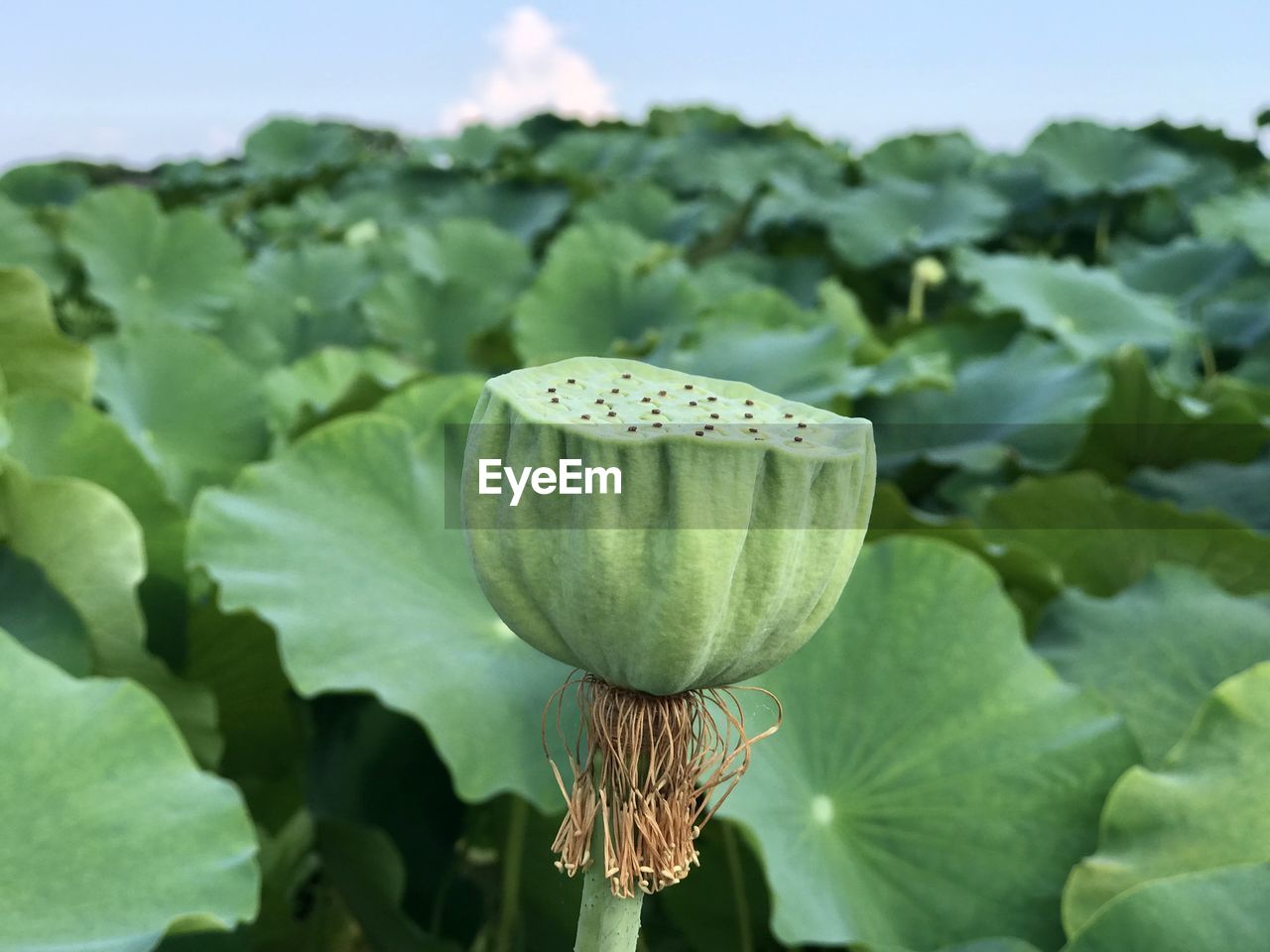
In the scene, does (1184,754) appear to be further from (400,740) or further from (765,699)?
(400,740)

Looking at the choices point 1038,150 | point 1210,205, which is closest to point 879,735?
point 1210,205

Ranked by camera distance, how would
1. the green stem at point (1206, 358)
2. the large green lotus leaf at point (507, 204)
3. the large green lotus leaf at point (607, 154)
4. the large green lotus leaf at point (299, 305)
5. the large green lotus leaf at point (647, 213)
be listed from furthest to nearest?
the large green lotus leaf at point (607, 154)
the large green lotus leaf at point (507, 204)
the large green lotus leaf at point (647, 213)
the large green lotus leaf at point (299, 305)
the green stem at point (1206, 358)

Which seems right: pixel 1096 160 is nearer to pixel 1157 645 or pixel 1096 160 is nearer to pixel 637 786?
pixel 1157 645

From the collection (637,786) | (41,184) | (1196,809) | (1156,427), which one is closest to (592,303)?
(1156,427)

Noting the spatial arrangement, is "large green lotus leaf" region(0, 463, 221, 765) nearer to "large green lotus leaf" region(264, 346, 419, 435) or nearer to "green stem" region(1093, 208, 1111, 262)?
"large green lotus leaf" region(264, 346, 419, 435)

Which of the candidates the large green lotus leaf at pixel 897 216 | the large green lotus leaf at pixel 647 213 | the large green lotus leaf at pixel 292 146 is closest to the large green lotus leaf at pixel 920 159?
the large green lotus leaf at pixel 897 216

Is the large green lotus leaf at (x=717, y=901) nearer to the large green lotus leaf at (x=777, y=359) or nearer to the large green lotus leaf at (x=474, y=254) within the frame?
the large green lotus leaf at (x=777, y=359)

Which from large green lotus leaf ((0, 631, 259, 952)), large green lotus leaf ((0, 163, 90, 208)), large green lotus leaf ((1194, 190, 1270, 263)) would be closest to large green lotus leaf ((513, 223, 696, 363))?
large green lotus leaf ((1194, 190, 1270, 263))
